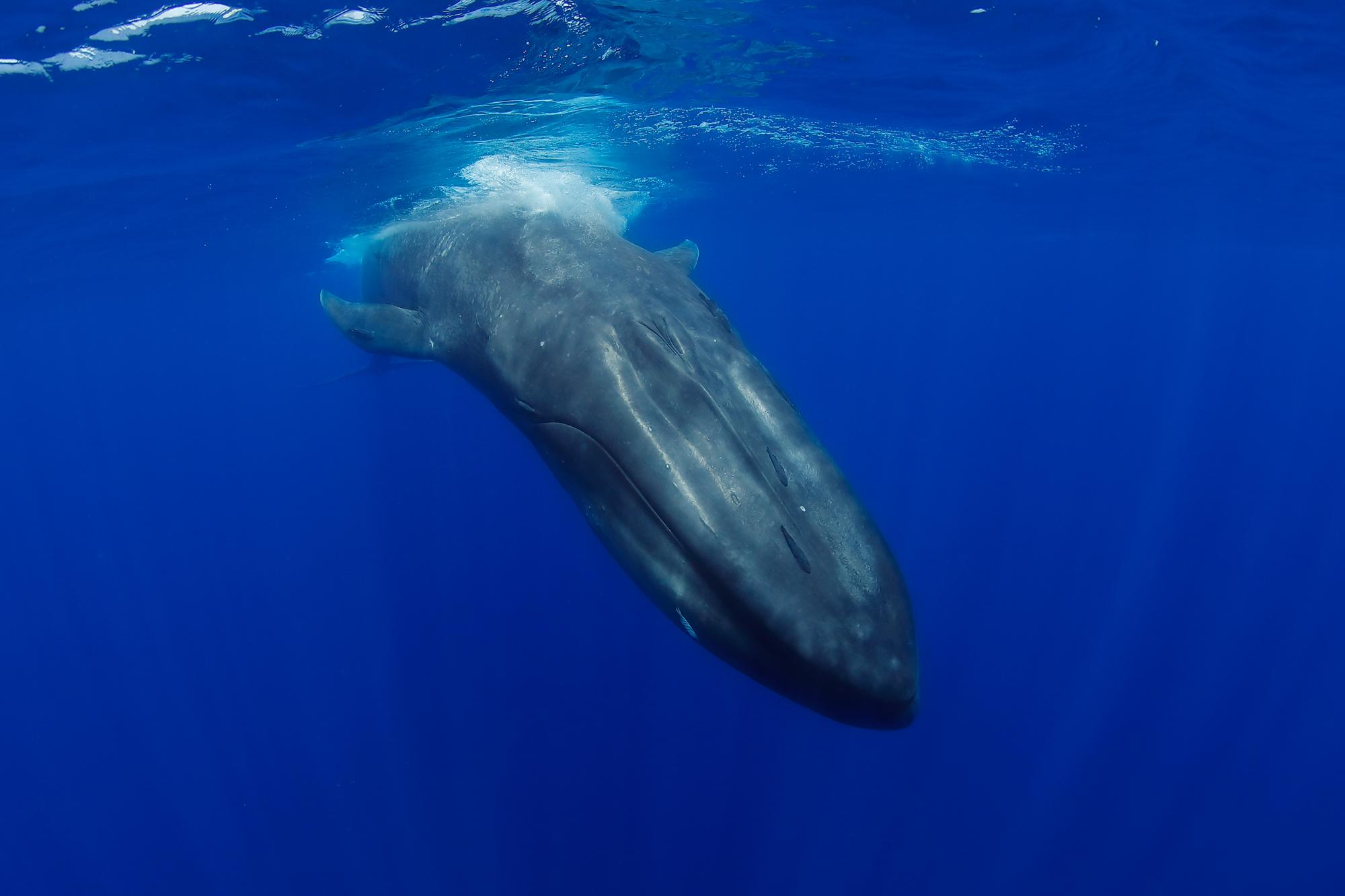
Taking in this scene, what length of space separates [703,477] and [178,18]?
11149 millimetres

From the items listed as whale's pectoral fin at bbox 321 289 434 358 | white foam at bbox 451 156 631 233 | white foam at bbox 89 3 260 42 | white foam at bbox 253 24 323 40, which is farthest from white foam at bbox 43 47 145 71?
white foam at bbox 451 156 631 233

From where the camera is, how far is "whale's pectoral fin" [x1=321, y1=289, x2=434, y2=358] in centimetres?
847

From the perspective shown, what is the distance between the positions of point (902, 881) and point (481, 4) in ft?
65.9

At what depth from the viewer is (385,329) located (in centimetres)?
875

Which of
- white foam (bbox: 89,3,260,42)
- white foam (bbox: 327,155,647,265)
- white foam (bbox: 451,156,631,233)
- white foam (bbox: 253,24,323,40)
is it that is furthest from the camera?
white foam (bbox: 327,155,647,265)

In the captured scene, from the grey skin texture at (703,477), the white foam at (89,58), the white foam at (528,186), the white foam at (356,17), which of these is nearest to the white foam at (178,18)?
the white foam at (89,58)

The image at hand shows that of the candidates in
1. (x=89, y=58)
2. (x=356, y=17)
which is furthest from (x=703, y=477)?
(x=89, y=58)

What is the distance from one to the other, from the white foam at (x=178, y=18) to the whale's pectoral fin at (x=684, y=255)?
6684 millimetres

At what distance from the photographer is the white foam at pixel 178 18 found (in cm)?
1048

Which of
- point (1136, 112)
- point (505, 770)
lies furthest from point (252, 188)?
point (1136, 112)

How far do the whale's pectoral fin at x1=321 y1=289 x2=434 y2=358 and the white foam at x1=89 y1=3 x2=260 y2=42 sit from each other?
4.78 metres

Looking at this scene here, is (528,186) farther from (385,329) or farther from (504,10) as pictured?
(385,329)

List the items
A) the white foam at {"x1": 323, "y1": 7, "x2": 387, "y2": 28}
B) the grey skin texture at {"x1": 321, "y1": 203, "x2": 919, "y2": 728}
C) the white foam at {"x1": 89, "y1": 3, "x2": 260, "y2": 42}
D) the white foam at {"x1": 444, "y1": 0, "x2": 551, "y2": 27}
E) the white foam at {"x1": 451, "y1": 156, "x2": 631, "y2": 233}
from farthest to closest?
the white foam at {"x1": 451, "y1": 156, "x2": 631, "y2": 233}
the white foam at {"x1": 444, "y1": 0, "x2": 551, "y2": 27}
the white foam at {"x1": 323, "y1": 7, "x2": 387, "y2": 28}
the white foam at {"x1": 89, "y1": 3, "x2": 260, "y2": 42}
the grey skin texture at {"x1": 321, "y1": 203, "x2": 919, "y2": 728}

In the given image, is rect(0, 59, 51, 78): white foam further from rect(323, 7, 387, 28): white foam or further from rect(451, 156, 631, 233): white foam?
rect(451, 156, 631, 233): white foam
